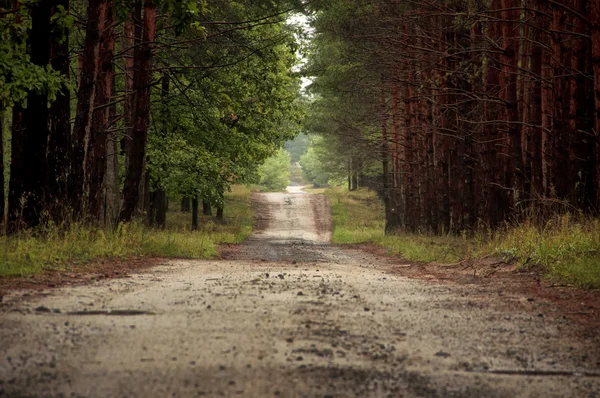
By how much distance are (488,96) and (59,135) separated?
9.79 metres

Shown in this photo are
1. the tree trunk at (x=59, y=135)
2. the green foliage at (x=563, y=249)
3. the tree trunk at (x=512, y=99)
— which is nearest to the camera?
the green foliage at (x=563, y=249)

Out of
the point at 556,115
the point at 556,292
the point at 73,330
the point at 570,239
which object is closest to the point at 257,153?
the point at 556,115

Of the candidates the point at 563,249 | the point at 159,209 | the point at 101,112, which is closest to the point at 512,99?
the point at 563,249

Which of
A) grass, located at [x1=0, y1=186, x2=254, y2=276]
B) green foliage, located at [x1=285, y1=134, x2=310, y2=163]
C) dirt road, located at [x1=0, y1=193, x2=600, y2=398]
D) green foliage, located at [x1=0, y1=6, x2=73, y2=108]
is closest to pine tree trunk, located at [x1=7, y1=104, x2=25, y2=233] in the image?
grass, located at [x1=0, y1=186, x2=254, y2=276]

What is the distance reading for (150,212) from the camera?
105 ft

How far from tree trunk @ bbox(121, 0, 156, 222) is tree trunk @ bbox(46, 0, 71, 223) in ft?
11.5

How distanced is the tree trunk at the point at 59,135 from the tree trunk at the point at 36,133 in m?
0.12

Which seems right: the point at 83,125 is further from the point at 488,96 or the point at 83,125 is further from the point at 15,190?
the point at 488,96

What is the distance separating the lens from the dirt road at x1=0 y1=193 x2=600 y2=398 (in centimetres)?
424

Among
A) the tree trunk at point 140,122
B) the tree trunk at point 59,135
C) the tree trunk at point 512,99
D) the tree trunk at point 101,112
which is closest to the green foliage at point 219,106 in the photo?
the tree trunk at point 140,122

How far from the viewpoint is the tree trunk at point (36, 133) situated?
1416 centimetres

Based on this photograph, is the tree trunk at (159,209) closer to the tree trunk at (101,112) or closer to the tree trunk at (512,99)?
the tree trunk at (101,112)

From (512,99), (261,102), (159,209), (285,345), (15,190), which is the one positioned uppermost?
(261,102)

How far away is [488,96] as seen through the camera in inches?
675
